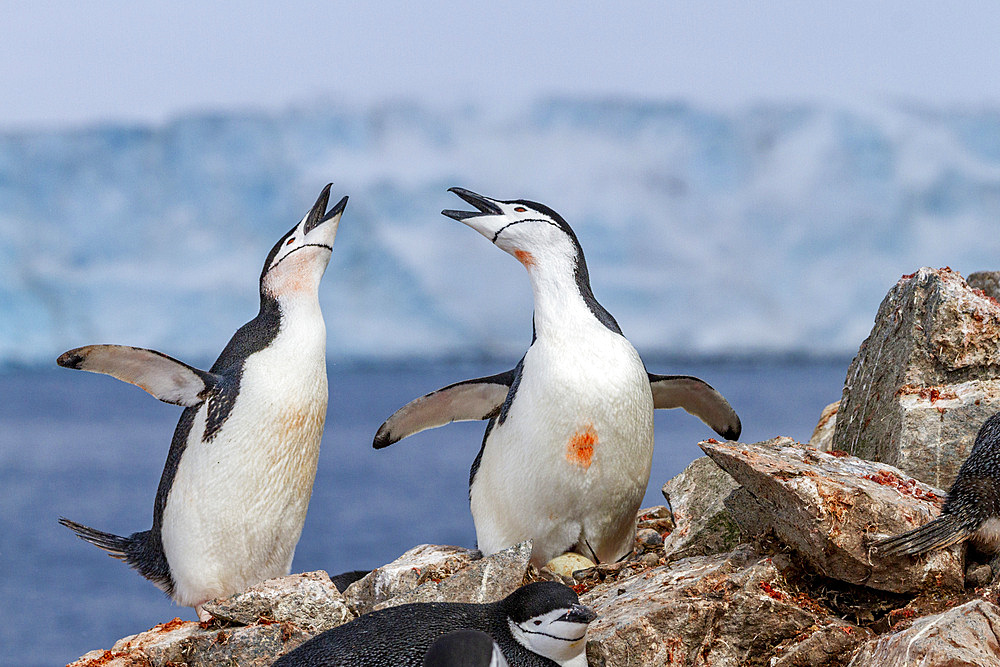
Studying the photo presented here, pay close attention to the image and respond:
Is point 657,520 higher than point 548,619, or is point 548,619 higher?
point 548,619

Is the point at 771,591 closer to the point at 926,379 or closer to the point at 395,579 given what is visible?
the point at 395,579

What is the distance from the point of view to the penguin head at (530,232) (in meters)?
2.99

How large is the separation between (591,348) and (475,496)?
26.0 inches

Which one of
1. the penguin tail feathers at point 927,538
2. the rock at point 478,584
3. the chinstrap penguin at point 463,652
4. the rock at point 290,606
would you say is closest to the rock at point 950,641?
the penguin tail feathers at point 927,538

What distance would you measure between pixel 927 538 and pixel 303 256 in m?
2.09

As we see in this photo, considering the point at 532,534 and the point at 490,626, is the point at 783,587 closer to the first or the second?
the point at 490,626

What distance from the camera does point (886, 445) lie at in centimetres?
293

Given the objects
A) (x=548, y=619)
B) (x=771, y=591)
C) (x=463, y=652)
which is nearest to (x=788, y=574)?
(x=771, y=591)

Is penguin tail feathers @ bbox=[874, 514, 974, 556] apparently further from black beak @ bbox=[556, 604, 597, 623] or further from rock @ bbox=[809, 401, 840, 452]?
rock @ bbox=[809, 401, 840, 452]

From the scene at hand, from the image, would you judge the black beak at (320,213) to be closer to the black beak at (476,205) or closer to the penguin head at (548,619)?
the black beak at (476,205)

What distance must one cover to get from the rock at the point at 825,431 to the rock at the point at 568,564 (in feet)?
3.80

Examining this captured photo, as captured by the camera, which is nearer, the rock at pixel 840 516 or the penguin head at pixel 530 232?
the rock at pixel 840 516

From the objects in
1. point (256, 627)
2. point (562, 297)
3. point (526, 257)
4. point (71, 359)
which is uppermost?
point (526, 257)

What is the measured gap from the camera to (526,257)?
3008 mm
